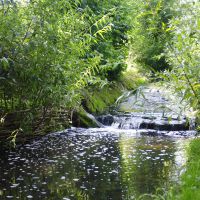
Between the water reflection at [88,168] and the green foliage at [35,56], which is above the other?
the green foliage at [35,56]

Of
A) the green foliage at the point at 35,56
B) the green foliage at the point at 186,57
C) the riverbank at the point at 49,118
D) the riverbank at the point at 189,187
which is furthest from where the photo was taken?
the riverbank at the point at 49,118

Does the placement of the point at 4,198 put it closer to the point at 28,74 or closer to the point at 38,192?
the point at 38,192

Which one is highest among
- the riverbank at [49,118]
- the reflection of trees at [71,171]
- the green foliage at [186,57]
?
the green foliage at [186,57]

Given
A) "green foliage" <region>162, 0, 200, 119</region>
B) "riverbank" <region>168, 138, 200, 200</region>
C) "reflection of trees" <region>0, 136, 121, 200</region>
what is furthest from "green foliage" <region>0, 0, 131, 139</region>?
"riverbank" <region>168, 138, 200, 200</region>

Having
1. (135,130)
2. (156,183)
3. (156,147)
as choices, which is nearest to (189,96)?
(156,183)

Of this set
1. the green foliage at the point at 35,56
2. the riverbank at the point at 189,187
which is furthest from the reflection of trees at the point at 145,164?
the green foliage at the point at 35,56

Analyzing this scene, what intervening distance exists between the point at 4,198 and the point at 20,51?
2573 mm

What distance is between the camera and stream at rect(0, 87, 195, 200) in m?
5.68

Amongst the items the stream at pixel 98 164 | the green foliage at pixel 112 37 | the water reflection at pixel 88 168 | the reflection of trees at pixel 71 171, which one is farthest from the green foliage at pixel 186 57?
the green foliage at pixel 112 37

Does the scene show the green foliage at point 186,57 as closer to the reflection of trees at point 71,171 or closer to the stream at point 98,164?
the stream at point 98,164

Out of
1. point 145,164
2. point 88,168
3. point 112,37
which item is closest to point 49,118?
point 88,168

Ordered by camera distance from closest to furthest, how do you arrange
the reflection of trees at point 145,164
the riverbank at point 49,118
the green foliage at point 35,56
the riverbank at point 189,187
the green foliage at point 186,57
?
1. the riverbank at point 189,187
2. the green foliage at point 186,57
3. the reflection of trees at point 145,164
4. the green foliage at point 35,56
5. the riverbank at point 49,118

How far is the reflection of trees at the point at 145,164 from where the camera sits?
19.4 ft

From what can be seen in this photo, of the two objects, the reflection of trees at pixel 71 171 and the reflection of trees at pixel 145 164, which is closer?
the reflection of trees at pixel 71 171
